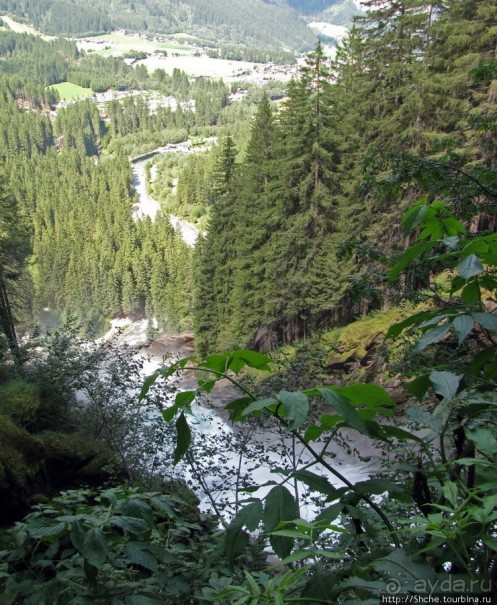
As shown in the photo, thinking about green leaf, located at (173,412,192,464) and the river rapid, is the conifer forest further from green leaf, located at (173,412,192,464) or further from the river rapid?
the river rapid

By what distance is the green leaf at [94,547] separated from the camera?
3.17 feet

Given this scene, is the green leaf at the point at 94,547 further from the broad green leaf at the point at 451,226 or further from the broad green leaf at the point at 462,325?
the broad green leaf at the point at 451,226

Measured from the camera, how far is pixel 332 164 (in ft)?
63.5

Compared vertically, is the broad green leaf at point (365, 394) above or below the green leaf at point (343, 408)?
below

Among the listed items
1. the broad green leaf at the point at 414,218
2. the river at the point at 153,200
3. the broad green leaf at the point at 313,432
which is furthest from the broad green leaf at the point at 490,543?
the river at the point at 153,200

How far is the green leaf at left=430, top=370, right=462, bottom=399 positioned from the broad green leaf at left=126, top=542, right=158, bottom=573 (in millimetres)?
778

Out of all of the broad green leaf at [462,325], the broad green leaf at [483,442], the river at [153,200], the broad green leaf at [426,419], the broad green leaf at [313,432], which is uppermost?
the broad green leaf at [462,325]

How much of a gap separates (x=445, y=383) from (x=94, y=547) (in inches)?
32.6

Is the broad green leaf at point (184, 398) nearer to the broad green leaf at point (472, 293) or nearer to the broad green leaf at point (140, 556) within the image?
the broad green leaf at point (140, 556)

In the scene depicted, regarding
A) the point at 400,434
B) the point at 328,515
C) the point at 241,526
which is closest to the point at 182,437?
the point at 241,526

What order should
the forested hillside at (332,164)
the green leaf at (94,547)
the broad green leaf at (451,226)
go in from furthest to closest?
1. the forested hillside at (332,164)
2. the broad green leaf at (451,226)
3. the green leaf at (94,547)

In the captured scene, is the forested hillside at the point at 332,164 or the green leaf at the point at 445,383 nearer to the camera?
the green leaf at the point at 445,383

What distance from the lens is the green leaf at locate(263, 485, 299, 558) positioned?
0.71m

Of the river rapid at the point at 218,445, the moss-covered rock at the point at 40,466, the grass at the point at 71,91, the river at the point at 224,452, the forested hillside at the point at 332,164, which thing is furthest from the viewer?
the grass at the point at 71,91
